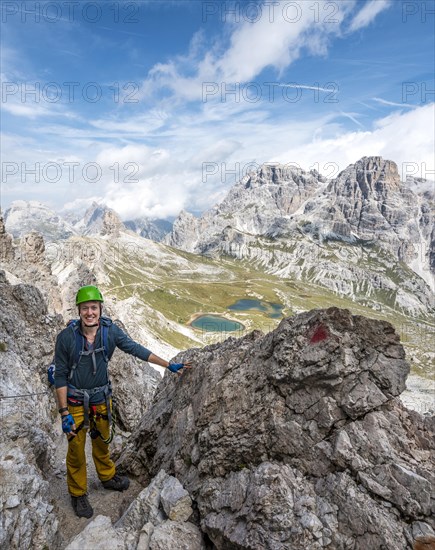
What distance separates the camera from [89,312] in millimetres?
11750

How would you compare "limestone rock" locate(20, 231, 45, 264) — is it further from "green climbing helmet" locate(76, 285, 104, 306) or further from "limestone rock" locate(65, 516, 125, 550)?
"limestone rock" locate(65, 516, 125, 550)

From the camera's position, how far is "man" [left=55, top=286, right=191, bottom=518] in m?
11.8

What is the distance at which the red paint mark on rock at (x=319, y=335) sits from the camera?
11.3 metres

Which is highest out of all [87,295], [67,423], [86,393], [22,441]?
[87,295]

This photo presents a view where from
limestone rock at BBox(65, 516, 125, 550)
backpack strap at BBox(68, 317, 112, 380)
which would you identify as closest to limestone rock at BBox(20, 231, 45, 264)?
backpack strap at BBox(68, 317, 112, 380)

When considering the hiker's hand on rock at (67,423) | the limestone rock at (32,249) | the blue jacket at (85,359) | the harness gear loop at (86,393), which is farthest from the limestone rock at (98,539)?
the limestone rock at (32,249)

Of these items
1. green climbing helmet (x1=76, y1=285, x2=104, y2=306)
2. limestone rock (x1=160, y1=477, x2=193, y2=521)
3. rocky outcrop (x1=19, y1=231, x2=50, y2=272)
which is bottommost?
limestone rock (x1=160, y1=477, x2=193, y2=521)

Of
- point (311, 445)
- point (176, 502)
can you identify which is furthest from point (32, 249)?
point (311, 445)

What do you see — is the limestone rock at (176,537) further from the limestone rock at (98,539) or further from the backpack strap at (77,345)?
the backpack strap at (77,345)

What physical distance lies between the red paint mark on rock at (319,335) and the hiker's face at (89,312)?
732cm

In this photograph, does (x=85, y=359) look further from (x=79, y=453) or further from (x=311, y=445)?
(x=311, y=445)

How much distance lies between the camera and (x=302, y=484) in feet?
33.4

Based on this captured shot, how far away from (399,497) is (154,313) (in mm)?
161175

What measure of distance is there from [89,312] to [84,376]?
8.12ft
